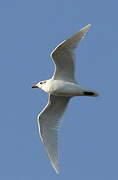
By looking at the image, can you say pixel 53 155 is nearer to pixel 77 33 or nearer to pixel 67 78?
pixel 67 78

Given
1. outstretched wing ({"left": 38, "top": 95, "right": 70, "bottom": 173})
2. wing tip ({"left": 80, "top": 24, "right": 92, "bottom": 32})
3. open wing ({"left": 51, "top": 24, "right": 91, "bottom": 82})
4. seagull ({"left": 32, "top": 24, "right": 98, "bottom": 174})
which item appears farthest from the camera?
outstretched wing ({"left": 38, "top": 95, "right": 70, "bottom": 173})

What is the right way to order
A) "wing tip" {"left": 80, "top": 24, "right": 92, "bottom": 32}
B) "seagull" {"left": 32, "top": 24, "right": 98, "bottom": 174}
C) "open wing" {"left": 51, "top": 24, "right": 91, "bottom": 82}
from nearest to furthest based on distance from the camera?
"wing tip" {"left": 80, "top": 24, "right": 92, "bottom": 32} < "open wing" {"left": 51, "top": 24, "right": 91, "bottom": 82} < "seagull" {"left": 32, "top": 24, "right": 98, "bottom": 174}

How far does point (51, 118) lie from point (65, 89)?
1.73 metres

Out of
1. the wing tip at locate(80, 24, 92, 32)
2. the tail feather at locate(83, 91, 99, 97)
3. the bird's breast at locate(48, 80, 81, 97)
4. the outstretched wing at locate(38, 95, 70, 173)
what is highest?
the wing tip at locate(80, 24, 92, 32)

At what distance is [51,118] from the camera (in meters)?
28.5

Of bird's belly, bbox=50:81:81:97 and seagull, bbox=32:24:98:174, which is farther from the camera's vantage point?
bird's belly, bbox=50:81:81:97

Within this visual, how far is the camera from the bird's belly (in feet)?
88.8

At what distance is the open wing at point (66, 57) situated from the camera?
2677cm

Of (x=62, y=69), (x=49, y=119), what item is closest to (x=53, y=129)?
(x=49, y=119)

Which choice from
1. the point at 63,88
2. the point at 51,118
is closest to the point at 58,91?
the point at 63,88

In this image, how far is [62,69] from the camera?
27609 millimetres

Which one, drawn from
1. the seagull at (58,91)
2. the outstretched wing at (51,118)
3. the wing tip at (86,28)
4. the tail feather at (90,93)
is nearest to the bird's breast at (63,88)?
the seagull at (58,91)

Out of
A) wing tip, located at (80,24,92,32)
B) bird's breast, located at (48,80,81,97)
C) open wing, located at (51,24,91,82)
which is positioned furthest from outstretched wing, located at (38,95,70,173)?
wing tip, located at (80,24,92,32)

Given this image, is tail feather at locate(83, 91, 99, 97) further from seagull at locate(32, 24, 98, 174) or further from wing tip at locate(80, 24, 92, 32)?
wing tip at locate(80, 24, 92, 32)
